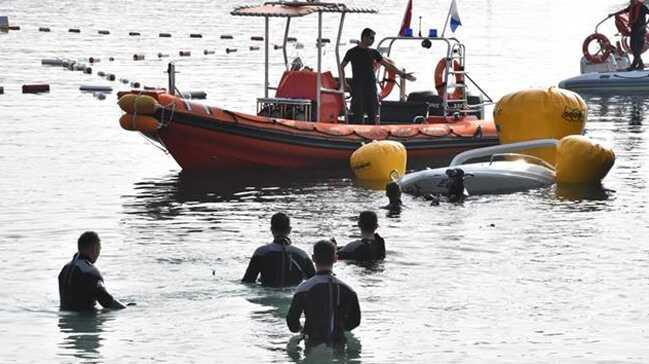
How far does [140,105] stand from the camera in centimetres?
2405

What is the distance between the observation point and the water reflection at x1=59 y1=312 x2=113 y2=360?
13.6m

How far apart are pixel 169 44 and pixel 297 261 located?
47941mm

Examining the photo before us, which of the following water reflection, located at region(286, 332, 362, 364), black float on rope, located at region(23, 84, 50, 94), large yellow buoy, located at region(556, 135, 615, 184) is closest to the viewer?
water reflection, located at region(286, 332, 362, 364)

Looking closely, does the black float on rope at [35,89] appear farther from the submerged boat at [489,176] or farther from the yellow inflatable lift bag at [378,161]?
the submerged boat at [489,176]

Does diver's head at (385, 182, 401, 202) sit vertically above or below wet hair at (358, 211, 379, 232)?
below

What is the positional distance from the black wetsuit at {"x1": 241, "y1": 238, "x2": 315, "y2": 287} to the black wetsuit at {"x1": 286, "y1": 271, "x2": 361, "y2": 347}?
2.37 m

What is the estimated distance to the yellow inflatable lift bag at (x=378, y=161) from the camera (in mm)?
24062

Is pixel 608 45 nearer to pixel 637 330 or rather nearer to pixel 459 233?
pixel 459 233

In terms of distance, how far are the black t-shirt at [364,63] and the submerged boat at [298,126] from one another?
29cm

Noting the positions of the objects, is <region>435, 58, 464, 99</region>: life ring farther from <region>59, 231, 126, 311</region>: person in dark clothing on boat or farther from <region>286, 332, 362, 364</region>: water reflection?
<region>286, 332, 362, 364</region>: water reflection

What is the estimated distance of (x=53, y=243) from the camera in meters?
18.9

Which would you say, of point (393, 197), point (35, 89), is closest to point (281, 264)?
point (393, 197)

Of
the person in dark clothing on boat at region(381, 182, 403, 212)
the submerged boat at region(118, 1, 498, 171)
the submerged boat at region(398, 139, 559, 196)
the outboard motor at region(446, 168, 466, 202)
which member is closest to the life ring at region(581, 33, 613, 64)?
the submerged boat at region(118, 1, 498, 171)

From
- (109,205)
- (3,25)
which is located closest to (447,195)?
(109,205)
